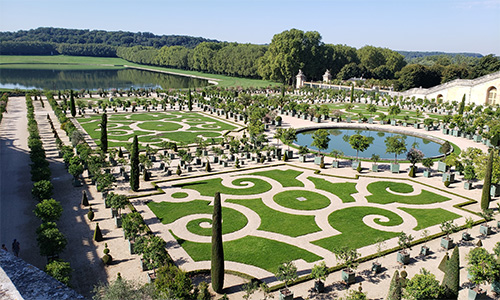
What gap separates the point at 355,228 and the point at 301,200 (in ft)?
20.5

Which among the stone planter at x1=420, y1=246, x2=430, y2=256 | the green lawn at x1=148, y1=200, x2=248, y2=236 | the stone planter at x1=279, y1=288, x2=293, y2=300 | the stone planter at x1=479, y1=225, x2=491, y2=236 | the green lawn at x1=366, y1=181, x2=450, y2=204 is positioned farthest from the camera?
the green lawn at x1=366, y1=181, x2=450, y2=204

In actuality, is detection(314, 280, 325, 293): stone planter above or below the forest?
below

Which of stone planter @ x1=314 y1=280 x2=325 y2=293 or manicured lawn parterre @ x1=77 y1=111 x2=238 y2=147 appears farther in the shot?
manicured lawn parterre @ x1=77 y1=111 x2=238 y2=147

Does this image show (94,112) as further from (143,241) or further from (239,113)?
(143,241)

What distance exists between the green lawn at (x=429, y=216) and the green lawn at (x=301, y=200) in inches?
270

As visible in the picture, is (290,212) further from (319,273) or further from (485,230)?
(485,230)

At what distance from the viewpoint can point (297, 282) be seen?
20.2 m

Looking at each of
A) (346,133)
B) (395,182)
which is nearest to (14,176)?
(395,182)

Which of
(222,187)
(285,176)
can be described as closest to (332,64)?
(285,176)

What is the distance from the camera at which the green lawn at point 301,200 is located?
30672 millimetres

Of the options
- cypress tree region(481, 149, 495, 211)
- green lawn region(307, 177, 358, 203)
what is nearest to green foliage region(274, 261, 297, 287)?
green lawn region(307, 177, 358, 203)

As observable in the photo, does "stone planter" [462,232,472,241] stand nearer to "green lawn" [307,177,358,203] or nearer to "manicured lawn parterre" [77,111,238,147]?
"green lawn" [307,177,358,203]

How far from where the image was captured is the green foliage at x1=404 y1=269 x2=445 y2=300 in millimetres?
16672

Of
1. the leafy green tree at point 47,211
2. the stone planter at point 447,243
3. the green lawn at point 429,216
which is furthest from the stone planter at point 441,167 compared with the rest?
the leafy green tree at point 47,211
